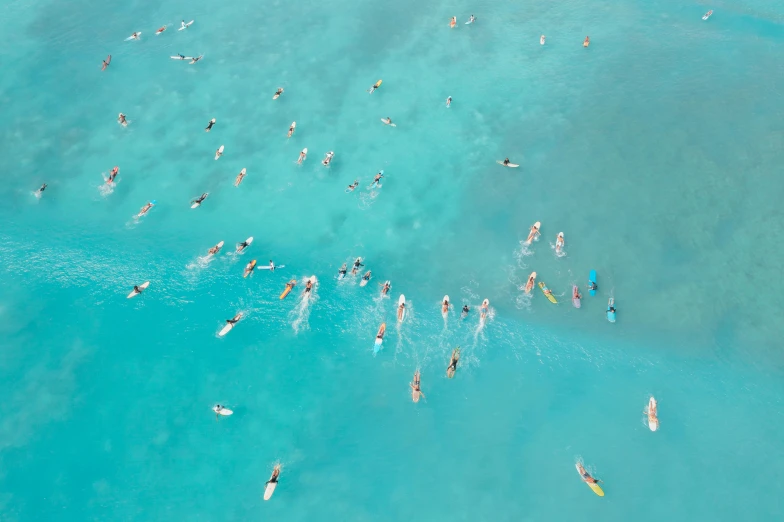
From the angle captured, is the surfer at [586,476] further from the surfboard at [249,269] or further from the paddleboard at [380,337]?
the surfboard at [249,269]

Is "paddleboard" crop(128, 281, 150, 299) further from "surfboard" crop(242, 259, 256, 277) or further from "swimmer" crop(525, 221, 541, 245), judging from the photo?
"swimmer" crop(525, 221, 541, 245)

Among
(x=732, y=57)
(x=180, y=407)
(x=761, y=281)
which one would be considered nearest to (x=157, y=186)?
(x=180, y=407)

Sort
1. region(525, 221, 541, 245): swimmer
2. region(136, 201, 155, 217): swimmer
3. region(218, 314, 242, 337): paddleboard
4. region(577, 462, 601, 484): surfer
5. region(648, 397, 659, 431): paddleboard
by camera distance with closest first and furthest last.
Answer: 1. region(577, 462, 601, 484): surfer
2. region(648, 397, 659, 431): paddleboard
3. region(218, 314, 242, 337): paddleboard
4. region(525, 221, 541, 245): swimmer
5. region(136, 201, 155, 217): swimmer

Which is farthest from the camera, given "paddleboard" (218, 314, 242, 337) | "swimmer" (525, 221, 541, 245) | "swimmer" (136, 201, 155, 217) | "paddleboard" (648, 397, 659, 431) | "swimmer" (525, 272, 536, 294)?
"swimmer" (136, 201, 155, 217)

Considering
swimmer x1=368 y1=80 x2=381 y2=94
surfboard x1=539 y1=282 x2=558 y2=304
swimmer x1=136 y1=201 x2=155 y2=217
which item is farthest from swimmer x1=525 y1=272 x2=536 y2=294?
swimmer x1=136 y1=201 x2=155 y2=217

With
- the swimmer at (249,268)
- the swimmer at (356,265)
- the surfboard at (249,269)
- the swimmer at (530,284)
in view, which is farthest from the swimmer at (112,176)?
the swimmer at (530,284)

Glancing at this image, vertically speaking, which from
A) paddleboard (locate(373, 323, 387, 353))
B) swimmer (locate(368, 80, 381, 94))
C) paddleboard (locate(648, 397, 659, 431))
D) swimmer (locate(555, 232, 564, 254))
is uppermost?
swimmer (locate(368, 80, 381, 94))
